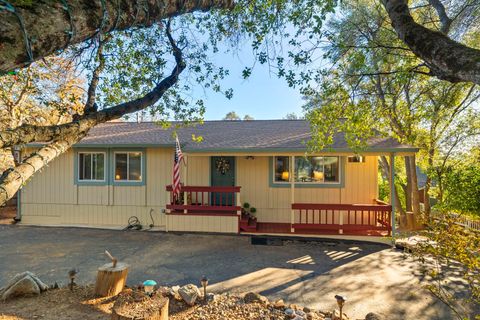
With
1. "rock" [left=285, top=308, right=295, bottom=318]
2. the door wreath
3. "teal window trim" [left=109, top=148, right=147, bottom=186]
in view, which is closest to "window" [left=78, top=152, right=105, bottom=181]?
"teal window trim" [left=109, top=148, right=147, bottom=186]

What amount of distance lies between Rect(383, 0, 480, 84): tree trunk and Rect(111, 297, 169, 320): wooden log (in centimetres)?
377

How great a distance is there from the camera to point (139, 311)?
2.84 metres

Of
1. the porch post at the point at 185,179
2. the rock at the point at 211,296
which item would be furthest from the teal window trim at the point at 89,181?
the rock at the point at 211,296

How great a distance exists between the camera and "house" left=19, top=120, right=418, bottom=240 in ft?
25.8

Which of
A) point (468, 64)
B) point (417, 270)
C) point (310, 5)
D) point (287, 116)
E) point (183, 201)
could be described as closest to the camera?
point (468, 64)

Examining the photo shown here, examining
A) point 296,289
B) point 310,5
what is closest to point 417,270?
point 296,289

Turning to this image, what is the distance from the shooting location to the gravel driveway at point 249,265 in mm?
4238

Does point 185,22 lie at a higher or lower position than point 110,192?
higher

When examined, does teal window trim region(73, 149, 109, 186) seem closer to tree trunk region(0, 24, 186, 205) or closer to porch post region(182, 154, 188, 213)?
porch post region(182, 154, 188, 213)

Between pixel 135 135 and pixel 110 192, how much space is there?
237 cm

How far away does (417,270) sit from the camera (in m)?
5.45

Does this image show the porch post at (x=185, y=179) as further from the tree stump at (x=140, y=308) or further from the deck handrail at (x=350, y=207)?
the tree stump at (x=140, y=308)

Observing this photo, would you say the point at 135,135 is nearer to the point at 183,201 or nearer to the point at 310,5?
the point at 183,201

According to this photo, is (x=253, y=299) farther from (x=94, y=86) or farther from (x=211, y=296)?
(x=94, y=86)
